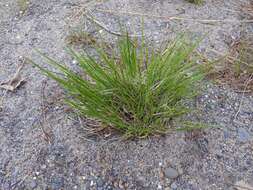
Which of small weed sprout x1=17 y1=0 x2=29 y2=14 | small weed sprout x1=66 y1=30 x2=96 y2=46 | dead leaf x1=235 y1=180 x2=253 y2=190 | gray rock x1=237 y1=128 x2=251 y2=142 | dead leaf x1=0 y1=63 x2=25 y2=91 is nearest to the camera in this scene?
dead leaf x1=235 y1=180 x2=253 y2=190

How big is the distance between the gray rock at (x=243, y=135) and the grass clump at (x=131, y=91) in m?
0.24

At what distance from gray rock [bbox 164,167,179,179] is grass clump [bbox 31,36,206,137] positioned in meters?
0.15

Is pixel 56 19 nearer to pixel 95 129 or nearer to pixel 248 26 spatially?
pixel 95 129

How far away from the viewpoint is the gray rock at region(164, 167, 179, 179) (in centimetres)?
121

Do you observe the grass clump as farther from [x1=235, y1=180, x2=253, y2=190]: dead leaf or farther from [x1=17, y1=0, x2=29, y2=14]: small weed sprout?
[x1=17, y1=0, x2=29, y2=14]: small weed sprout

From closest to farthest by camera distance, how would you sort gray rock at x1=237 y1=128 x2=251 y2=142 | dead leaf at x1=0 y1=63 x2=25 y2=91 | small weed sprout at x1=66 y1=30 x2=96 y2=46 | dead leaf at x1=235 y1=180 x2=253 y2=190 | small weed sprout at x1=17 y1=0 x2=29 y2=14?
dead leaf at x1=235 y1=180 x2=253 y2=190, gray rock at x1=237 y1=128 x2=251 y2=142, dead leaf at x1=0 y1=63 x2=25 y2=91, small weed sprout at x1=66 y1=30 x2=96 y2=46, small weed sprout at x1=17 y1=0 x2=29 y2=14

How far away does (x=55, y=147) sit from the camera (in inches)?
51.3

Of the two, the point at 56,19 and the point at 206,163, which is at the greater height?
the point at 56,19

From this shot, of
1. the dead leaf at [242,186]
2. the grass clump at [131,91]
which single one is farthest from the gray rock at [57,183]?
the dead leaf at [242,186]

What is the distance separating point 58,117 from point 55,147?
0.14 meters

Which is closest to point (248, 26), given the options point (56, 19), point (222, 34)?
point (222, 34)

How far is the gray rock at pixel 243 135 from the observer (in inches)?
51.7

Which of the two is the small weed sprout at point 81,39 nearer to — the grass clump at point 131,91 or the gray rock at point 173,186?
the grass clump at point 131,91

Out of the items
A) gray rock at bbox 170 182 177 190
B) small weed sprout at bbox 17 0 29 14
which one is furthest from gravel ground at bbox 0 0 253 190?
small weed sprout at bbox 17 0 29 14
